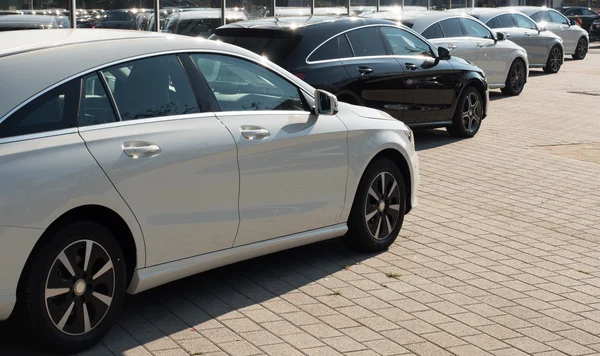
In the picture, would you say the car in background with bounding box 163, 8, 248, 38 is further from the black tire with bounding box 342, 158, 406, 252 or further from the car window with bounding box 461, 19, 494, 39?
the black tire with bounding box 342, 158, 406, 252

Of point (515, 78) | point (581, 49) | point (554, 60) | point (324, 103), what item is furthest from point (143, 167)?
point (581, 49)

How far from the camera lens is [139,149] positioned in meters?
5.19

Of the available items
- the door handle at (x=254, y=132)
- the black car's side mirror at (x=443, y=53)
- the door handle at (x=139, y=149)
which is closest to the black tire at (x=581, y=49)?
the black car's side mirror at (x=443, y=53)

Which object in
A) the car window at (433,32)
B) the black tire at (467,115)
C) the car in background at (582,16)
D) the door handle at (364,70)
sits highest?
the car window at (433,32)

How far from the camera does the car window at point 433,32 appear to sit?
16.1m

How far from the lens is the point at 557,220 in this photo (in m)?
8.35

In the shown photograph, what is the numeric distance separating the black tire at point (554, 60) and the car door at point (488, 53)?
5656mm

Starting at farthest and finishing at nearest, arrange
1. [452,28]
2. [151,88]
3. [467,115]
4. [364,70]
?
[452,28] < [467,115] < [364,70] < [151,88]

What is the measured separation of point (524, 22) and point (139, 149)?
60.4ft

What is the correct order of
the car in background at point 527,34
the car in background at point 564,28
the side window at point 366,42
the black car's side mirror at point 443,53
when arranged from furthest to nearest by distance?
1. the car in background at point 564,28
2. the car in background at point 527,34
3. the black car's side mirror at point 443,53
4. the side window at point 366,42

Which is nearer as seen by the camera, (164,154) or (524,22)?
(164,154)

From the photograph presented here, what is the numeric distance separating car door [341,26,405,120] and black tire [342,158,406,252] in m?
3.81

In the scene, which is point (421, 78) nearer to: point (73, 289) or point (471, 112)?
point (471, 112)

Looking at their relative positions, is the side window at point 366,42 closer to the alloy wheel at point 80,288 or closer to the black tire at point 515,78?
the alloy wheel at point 80,288
